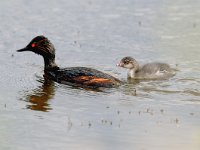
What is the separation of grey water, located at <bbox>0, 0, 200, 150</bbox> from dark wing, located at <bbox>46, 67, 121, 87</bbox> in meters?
0.28

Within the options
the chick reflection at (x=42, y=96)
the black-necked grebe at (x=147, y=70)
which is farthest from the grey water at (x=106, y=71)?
the black-necked grebe at (x=147, y=70)

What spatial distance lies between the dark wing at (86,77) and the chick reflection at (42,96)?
31cm

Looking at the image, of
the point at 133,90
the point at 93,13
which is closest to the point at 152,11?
the point at 93,13

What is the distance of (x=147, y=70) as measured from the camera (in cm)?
1502

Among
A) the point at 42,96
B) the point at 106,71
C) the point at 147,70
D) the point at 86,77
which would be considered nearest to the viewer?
the point at 42,96

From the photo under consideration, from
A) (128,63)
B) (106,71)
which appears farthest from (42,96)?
(128,63)

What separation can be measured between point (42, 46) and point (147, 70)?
88.0 inches

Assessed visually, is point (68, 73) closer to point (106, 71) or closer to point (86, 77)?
point (86, 77)

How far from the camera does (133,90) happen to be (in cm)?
1384

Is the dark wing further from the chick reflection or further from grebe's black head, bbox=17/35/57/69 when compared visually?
grebe's black head, bbox=17/35/57/69

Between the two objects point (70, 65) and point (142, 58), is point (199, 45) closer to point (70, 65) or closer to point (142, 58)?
point (142, 58)

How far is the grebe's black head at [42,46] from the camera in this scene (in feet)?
49.3

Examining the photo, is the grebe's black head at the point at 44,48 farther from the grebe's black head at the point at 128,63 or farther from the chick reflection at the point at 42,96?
the grebe's black head at the point at 128,63

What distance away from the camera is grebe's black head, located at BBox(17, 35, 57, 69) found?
1499cm
